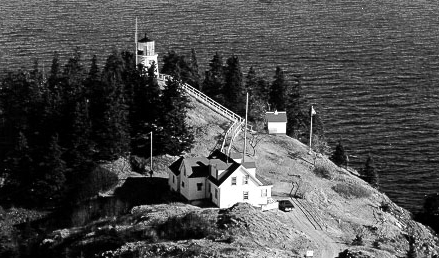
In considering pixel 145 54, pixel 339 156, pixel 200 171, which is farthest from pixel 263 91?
pixel 200 171

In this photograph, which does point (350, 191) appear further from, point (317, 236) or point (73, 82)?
point (73, 82)

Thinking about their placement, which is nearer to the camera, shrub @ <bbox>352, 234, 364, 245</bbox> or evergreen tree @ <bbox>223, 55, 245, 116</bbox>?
shrub @ <bbox>352, 234, 364, 245</bbox>

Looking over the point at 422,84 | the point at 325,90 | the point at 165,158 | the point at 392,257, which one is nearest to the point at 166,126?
the point at 165,158

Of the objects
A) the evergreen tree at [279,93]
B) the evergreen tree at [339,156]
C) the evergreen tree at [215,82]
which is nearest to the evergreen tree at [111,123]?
the evergreen tree at [215,82]

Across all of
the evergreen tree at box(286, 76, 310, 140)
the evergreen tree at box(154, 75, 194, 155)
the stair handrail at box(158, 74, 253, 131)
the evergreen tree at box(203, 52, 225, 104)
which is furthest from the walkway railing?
the evergreen tree at box(286, 76, 310, 140)

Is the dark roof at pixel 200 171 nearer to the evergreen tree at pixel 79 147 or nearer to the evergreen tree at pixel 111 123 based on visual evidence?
the evergreen tree at pixel 111 123

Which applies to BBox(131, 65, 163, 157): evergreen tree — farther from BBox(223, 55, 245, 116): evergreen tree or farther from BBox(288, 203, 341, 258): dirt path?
BBox(288, 203, 341, 258): dirt path
